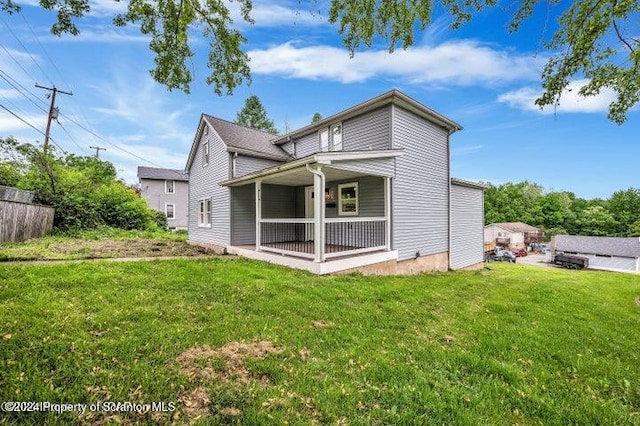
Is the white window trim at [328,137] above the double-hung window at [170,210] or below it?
above

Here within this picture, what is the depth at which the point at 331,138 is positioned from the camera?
1247cm

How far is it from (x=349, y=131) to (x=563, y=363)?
9.65m

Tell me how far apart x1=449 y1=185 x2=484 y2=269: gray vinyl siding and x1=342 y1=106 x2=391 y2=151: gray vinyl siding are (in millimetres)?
4960

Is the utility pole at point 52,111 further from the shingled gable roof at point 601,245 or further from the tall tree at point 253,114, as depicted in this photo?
the shingled gable roof at point 601,245

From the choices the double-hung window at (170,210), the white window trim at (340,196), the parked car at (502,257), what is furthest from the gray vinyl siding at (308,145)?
the parked car at (502,257)

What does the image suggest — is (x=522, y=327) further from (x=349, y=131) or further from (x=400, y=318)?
(x=349, y=131)

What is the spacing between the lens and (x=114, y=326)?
3.90 meters

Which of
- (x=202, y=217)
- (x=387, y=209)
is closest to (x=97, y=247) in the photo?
(x=202, y=217)

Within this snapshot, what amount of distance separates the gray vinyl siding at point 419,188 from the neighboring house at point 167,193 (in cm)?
2824

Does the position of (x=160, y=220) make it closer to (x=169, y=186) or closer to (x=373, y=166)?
(x=169, y=186)

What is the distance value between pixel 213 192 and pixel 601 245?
50.5 metres

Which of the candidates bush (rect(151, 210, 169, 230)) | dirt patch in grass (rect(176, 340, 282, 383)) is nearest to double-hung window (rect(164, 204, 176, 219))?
bush (rect(151, 210, 169, 230))

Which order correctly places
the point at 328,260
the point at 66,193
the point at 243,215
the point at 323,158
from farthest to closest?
the point at 66,193
the point at 243,215
the point at 328,260
the point at 323,158

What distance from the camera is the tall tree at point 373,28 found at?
4.74 meters
